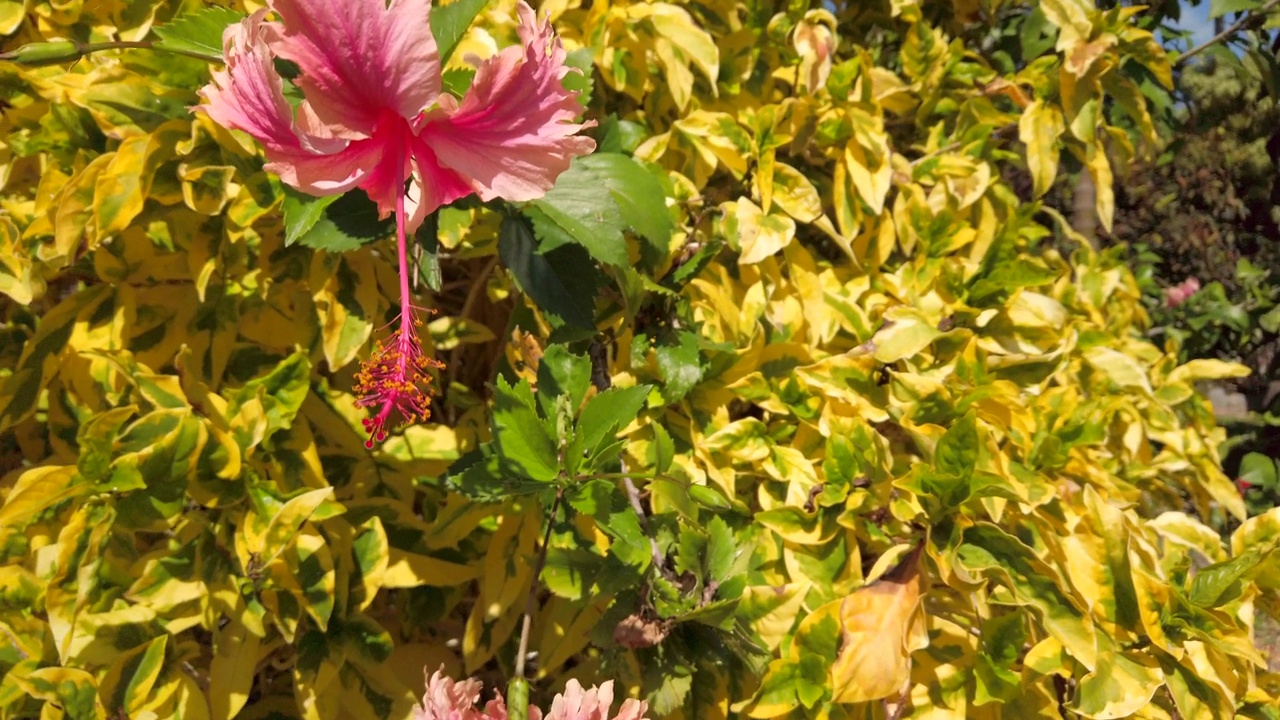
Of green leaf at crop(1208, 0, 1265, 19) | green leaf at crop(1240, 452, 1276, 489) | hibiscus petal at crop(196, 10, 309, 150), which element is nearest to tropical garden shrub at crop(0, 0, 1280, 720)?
hibiscus petal at crop(196, 10, 309, 150)

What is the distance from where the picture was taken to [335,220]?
0.66 metres

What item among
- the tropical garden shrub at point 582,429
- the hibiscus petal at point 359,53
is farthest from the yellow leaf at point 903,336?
the hibiscus petal at point 359,53

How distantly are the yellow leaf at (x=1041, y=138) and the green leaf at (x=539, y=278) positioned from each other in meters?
0.66

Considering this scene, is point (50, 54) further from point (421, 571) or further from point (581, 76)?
point (421, 571)

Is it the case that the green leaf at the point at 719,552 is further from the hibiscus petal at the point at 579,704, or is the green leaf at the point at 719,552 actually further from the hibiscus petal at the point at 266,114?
the hibiscus petal at the point at 266,114

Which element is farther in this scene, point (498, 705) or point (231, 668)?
point (231, 668)

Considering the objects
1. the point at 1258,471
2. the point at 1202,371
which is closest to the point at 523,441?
the point at 1202,371

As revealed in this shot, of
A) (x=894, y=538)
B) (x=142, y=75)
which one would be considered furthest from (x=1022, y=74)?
(x=142, y=75)

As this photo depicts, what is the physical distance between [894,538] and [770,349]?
8.8 inches

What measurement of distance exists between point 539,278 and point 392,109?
20cm

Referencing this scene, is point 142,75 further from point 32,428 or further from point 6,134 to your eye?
point 32,428

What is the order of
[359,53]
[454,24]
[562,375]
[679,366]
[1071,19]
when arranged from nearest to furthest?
[359,53], [454,24], [562,375], [679,366], [1071,19]

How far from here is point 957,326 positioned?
101 cm

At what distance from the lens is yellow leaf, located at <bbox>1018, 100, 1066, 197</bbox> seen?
3.56 ft
